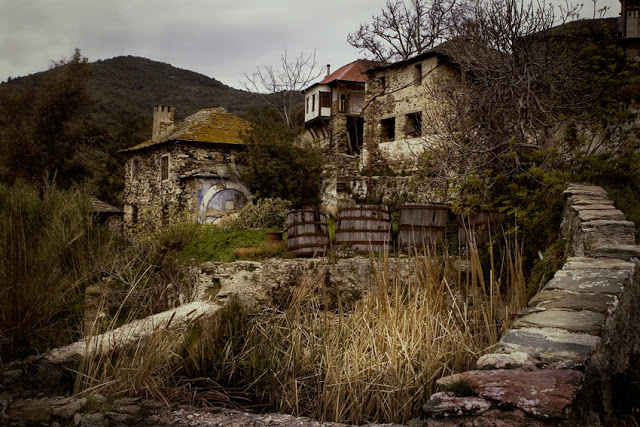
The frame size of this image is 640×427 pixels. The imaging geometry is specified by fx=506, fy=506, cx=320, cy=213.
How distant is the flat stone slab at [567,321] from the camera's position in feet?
7.20

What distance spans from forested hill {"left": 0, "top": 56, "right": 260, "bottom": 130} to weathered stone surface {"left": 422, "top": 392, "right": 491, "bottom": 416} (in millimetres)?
36391

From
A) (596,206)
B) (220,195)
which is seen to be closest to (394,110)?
(220,195)

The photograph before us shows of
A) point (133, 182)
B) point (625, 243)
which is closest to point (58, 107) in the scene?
point (133, 182)

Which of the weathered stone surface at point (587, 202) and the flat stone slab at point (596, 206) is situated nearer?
the flat stone slab at point (596, 206)

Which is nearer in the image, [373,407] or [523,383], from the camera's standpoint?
[523,383]

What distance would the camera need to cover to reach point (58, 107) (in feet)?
65.7

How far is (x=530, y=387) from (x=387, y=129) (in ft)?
63.9

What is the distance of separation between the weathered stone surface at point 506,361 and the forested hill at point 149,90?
119 ft

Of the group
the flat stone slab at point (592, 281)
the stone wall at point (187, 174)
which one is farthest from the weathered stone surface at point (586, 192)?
the stone wall at point (187, 174)

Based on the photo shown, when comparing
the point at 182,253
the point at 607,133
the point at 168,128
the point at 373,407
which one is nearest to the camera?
the point at 373,407

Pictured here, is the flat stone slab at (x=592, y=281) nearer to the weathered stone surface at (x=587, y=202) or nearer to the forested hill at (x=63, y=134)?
the weathered stone surface at (x=587, y=202)

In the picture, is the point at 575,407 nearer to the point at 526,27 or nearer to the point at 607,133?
the point at 607,133

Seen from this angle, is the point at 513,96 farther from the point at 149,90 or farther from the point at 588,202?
the point at 149,90

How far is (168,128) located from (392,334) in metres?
17.3
